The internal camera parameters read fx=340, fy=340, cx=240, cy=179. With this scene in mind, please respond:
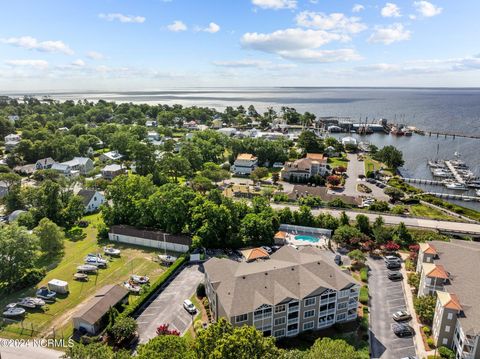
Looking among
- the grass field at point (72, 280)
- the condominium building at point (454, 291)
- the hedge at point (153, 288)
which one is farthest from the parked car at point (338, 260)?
the grass field at point (72, 280)

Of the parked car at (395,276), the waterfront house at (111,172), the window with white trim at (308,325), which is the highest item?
the waterfront house at (111,172)

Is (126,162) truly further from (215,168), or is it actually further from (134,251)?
(134,251)

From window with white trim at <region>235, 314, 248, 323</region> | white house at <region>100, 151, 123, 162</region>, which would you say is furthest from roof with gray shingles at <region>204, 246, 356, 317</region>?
white house at <region>100, 151, 123, 162</region>

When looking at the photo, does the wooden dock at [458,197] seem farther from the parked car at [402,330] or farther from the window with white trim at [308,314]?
the window with white trim at [308,314]

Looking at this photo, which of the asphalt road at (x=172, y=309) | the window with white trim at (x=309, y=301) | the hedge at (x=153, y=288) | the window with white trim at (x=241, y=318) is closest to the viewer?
the window with white trim at (x=241, y=318)

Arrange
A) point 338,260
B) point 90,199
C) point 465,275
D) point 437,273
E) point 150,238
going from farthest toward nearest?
1. point 90,199
2. point 150,238
3. point 338,260
4. point 465,275
5. point 437,273

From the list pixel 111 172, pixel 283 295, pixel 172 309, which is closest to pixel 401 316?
pixel 283 295

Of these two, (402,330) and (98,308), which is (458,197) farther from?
(98,308)

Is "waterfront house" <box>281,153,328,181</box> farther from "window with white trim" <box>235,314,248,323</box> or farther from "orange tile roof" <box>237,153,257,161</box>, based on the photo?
"window with white trim" <box>235,314,248,323</box>
